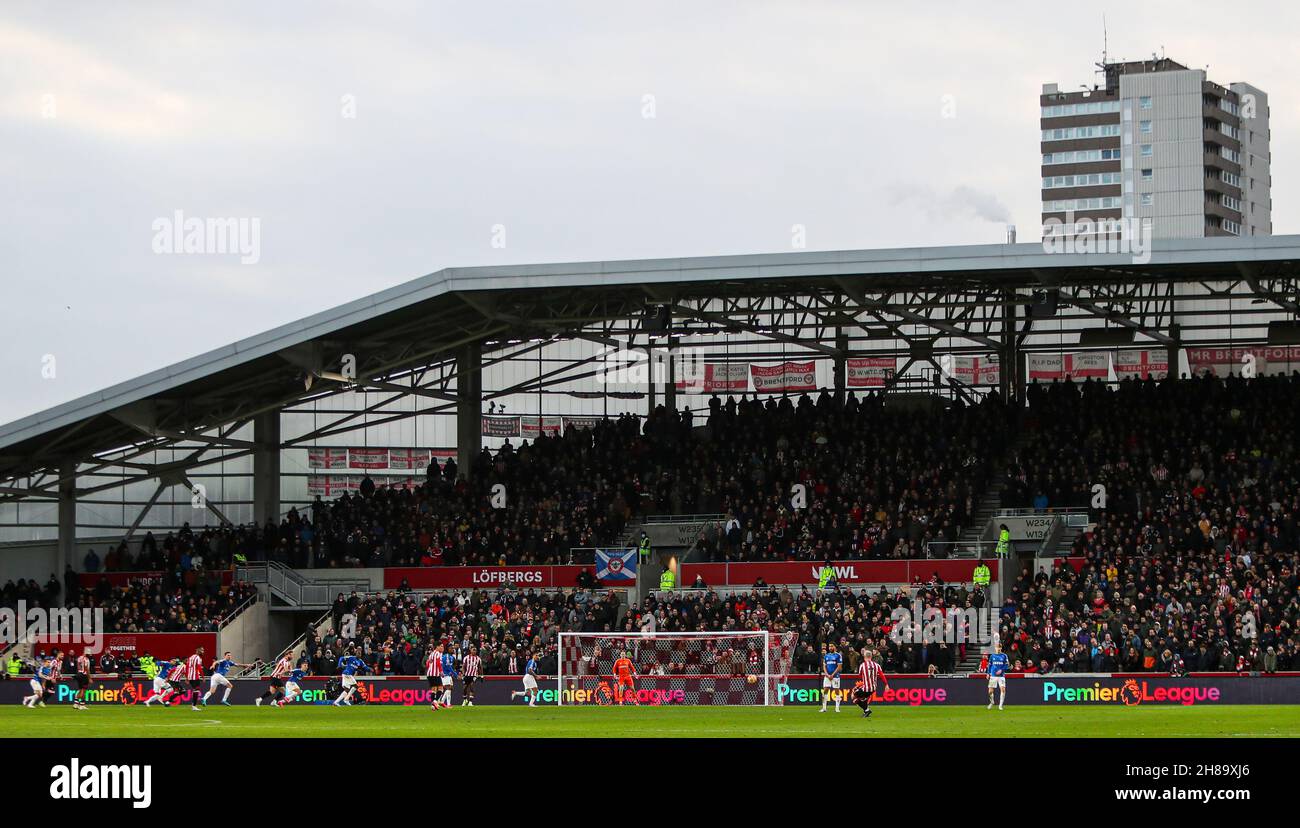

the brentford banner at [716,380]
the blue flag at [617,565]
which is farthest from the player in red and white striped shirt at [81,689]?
the brentford banner at [716,380]

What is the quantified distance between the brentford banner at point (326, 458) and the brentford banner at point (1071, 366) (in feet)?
77.7

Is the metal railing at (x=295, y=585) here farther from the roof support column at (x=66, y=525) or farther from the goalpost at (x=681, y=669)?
the goalpost at (x=681, y=669)

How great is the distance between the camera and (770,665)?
41.3 meters

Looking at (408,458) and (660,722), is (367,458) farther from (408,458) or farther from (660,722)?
(660,722)

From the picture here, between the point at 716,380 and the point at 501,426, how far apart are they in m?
7.58

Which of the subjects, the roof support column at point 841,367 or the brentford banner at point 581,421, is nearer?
the roof support column at point 841,367

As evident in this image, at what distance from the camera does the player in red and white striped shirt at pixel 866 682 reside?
3095 cm

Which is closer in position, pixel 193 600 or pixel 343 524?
pixel 193 600

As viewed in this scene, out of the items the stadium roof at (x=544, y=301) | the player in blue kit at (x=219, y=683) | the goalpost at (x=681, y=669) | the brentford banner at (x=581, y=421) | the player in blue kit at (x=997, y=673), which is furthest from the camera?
the brentford banner at (x=581, y=421)

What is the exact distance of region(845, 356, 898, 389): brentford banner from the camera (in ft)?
191

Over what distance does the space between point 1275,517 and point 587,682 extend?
18.5 metres
